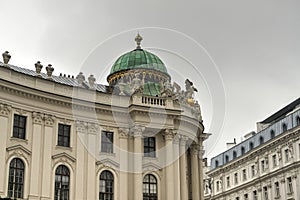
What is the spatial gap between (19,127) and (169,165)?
13.6 metres

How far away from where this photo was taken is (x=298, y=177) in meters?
64.8

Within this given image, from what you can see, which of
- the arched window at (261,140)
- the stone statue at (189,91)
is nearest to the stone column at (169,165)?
the stone statue at (189,91)

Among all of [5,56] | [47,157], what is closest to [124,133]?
[47,157]

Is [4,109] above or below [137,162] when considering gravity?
above

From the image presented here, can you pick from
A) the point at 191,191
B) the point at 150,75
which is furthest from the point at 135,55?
the point at 191,191

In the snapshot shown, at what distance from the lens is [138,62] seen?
5588 centimetres

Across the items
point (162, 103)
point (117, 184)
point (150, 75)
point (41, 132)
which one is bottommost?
point (117, 184)

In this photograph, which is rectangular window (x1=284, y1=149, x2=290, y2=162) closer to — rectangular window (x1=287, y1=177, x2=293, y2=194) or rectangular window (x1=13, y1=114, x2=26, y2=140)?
rectangular window (x1=287, y1=177, x2=293, y2=194)

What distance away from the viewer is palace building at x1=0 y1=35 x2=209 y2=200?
1645 inches

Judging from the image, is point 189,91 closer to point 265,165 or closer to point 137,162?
point 137,162

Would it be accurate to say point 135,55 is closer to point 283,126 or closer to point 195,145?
point 195,145

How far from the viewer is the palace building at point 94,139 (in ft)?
137

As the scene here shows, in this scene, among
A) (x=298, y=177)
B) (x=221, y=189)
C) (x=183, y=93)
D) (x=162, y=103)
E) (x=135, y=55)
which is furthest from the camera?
(x=221, y=189)

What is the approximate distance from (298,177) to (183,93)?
2075 cm
